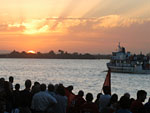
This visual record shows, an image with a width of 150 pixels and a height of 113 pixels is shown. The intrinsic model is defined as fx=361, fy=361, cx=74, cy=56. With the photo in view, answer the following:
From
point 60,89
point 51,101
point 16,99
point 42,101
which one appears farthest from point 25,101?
point 60,89

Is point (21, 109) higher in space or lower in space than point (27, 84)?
lower

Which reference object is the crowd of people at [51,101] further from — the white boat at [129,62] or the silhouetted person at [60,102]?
the white boat at [129,62]

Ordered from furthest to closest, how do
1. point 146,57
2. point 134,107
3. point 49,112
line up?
1. point 146,57
2. point 49,112
3. point 134,107

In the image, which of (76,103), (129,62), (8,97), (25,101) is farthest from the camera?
(129,62)

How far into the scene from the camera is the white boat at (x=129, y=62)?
8125 cm

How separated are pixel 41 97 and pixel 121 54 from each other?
73155 mm

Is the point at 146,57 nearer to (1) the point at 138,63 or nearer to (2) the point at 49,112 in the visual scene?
(1) the point at 138,63

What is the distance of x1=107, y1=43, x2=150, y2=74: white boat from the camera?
81.2m

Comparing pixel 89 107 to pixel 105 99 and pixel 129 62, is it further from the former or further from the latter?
pixel 129 62

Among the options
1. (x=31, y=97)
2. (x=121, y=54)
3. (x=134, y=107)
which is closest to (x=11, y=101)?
(x=31, y=97)

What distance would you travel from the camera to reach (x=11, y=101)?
10.1 meters

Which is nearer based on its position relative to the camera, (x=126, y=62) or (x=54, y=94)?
(x=54, y=94)

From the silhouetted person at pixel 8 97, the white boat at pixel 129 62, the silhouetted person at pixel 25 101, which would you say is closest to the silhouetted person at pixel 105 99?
the silhouetted person at pixel 25 101

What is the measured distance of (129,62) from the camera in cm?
8219
